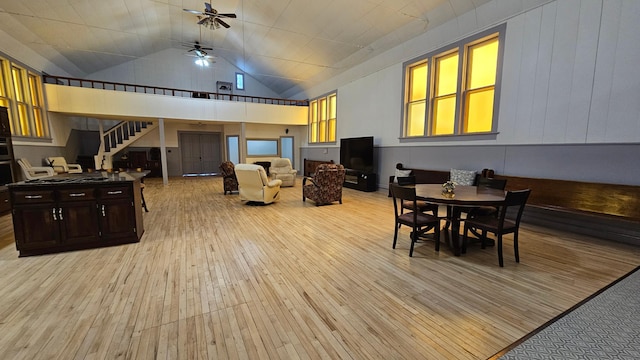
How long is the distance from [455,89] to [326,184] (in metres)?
3.72

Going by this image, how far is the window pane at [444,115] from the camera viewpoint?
6.06 meters

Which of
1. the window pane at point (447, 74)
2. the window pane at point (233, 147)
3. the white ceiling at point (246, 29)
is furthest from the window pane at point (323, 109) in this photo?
the window pane at point (447, 74)

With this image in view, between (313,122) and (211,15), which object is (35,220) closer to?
(211,15)

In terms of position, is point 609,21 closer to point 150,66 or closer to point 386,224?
point 386,224

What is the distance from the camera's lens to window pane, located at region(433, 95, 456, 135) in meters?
6.06

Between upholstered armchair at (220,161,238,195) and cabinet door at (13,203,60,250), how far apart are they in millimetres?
4166

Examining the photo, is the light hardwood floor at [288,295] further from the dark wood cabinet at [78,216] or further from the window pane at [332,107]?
the window pane at [332,107]

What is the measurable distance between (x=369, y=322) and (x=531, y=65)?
5.19m

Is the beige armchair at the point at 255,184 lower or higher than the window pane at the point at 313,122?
lower

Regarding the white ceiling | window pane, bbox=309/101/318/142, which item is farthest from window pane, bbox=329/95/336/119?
window pane, bbox=309/101/318/142

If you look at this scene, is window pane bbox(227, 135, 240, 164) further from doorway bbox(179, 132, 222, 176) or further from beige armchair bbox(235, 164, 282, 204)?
beige armchair bbox(235, 164, 282, 204)

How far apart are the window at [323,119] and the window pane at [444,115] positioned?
14.5 ft

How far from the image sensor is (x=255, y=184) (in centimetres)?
593

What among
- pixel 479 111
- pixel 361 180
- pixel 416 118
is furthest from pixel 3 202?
pixel 479 111
